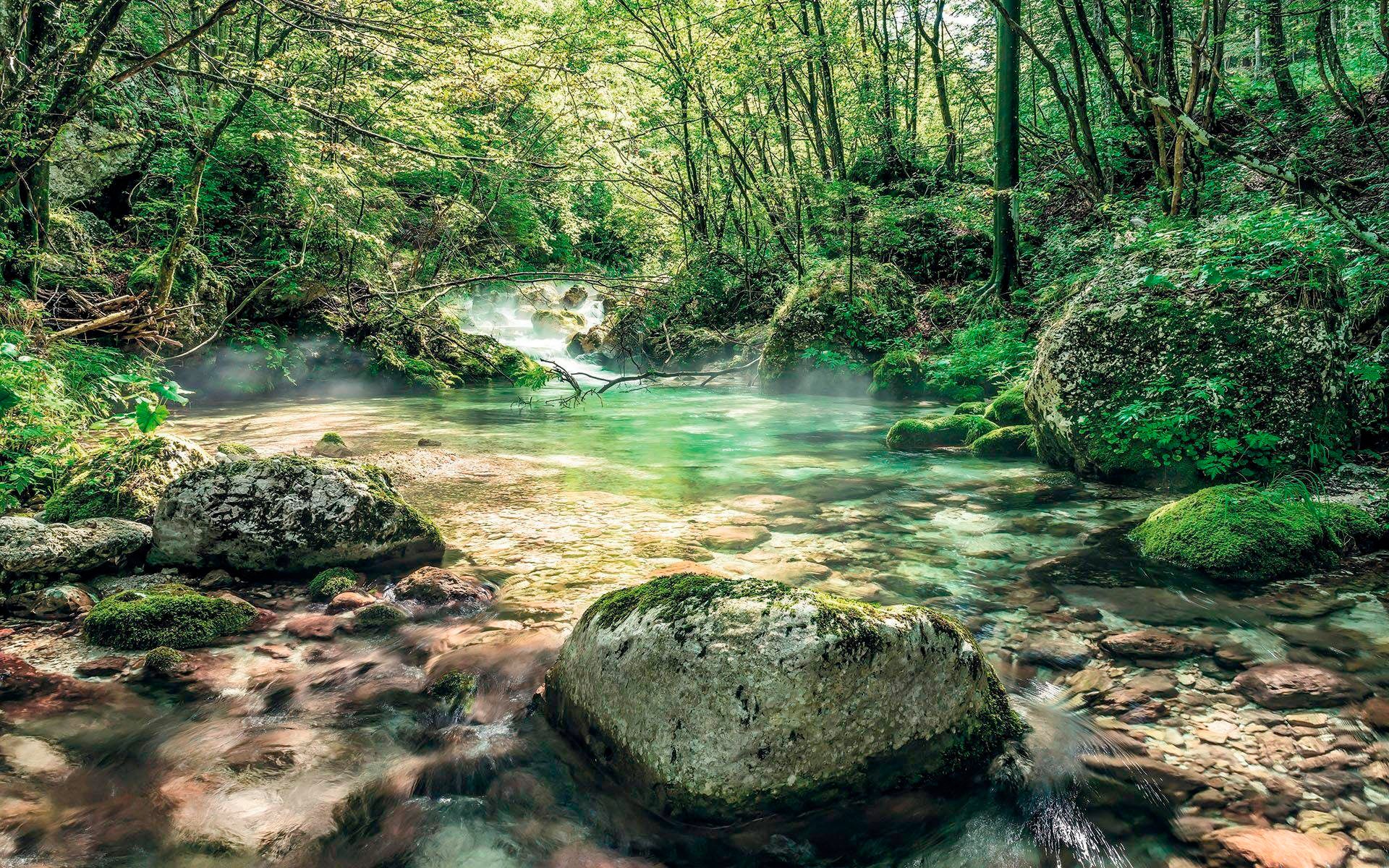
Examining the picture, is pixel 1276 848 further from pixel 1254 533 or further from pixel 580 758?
pixel 1254 533

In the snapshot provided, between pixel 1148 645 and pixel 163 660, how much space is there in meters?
5.03

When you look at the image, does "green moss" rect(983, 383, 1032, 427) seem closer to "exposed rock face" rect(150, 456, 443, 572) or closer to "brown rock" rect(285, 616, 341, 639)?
"exposed rock face" rect(150, 456, 443, 572)

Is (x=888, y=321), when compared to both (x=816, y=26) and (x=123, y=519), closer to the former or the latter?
(x=816, y=26)

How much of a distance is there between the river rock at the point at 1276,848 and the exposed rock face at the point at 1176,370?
3877mm

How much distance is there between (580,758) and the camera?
279 cm

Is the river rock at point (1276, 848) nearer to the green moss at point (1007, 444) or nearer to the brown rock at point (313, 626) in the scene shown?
the brown rock at point (313, 626)

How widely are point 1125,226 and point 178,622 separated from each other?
10.0 m

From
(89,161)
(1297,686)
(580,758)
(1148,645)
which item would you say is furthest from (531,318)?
(1297,686)

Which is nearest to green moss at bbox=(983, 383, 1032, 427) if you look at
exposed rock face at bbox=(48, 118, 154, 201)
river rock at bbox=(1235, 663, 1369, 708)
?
river rock at bbox=(1235, 663, 1369, 708)

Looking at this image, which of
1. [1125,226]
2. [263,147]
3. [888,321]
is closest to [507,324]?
[263,147]

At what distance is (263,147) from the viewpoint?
10.7 m

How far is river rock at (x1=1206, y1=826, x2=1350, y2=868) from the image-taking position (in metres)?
2.14

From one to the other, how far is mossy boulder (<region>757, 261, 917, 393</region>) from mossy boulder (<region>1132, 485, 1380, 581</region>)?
831 cm

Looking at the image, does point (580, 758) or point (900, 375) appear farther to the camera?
point (900, 375)
